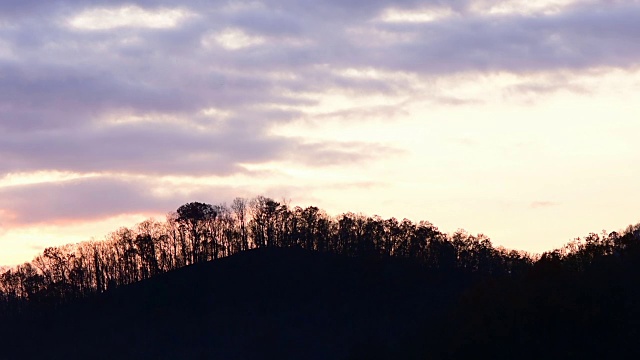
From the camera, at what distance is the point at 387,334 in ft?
585

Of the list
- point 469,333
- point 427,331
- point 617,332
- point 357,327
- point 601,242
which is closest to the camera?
point 617,332

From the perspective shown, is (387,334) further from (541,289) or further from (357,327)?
(541,289)

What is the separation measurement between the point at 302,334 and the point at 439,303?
3006 cm

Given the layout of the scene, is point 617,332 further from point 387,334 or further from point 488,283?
point 387,334

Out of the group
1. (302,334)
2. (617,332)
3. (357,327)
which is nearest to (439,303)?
(357,327)

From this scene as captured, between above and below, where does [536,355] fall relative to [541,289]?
below

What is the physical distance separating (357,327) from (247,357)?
79.1 ft

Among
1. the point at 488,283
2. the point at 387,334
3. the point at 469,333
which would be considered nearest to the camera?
the point at 469,333

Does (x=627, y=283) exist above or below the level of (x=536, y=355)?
above

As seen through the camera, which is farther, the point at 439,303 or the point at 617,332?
the point at 439,303

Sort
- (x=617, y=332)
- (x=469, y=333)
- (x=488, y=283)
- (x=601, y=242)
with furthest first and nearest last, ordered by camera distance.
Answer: (x=601, y=242)
(x=488, y=283)
(x=469, y=333)
(x=617, y=332)

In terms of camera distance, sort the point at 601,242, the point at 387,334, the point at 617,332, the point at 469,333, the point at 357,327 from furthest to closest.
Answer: the point at 357,327 → the point at 387,334 → the point at 601,242 → the point at 469,333 → the point at 617,332

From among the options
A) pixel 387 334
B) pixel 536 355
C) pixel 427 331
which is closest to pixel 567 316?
pixel 536 355

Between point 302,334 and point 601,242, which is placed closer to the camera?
point 601,242
